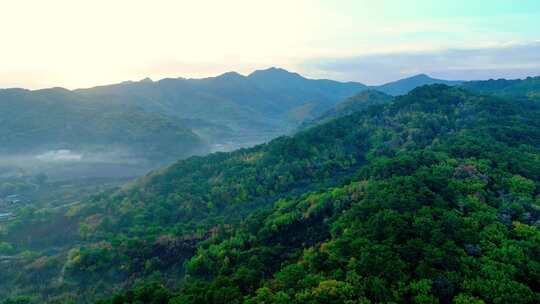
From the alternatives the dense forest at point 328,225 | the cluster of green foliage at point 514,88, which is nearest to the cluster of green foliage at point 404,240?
the dense forest at point 328,225

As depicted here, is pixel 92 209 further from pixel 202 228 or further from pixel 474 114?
pixel 474 114

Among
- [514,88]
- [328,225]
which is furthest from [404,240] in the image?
[514,88]

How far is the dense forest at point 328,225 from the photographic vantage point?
27.3 meters

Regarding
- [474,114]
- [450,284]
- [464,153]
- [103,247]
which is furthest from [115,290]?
[474,114]

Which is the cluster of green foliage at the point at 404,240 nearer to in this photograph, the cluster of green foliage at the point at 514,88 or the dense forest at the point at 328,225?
the dense forest at the point at 328,225

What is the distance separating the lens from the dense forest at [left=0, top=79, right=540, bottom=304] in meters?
27.3

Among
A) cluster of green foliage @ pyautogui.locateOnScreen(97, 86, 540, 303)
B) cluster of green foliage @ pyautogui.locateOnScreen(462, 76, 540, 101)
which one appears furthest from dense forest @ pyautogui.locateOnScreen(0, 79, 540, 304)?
cluster of green foliage @ pyautogui.locateOnScreen(462, 76, 540, 101)

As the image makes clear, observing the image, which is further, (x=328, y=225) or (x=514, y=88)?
(x=514, y=88)

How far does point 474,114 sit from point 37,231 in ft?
310

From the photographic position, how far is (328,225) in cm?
4119

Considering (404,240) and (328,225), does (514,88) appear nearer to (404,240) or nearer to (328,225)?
(328,225)

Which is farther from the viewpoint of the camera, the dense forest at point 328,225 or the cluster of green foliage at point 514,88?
the cluster of green foliage at point 514,88

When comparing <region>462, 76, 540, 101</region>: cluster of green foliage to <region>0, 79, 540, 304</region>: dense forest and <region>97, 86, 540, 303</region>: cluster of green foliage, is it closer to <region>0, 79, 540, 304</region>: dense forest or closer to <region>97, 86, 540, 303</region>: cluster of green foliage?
<region>0, 79, 540, 304</region>: dense forest

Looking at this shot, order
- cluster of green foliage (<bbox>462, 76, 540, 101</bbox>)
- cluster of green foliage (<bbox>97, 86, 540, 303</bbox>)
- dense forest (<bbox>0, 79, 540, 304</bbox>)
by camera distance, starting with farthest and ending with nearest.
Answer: cluster of green foliage (<bbox>462, 76, 540, 101</bbox>) < dense forest (<bbox>0, 79, 540, 304</bbox>) < cluster of green foliage (<bbox>97, 86, 540, 303</bbox>)
